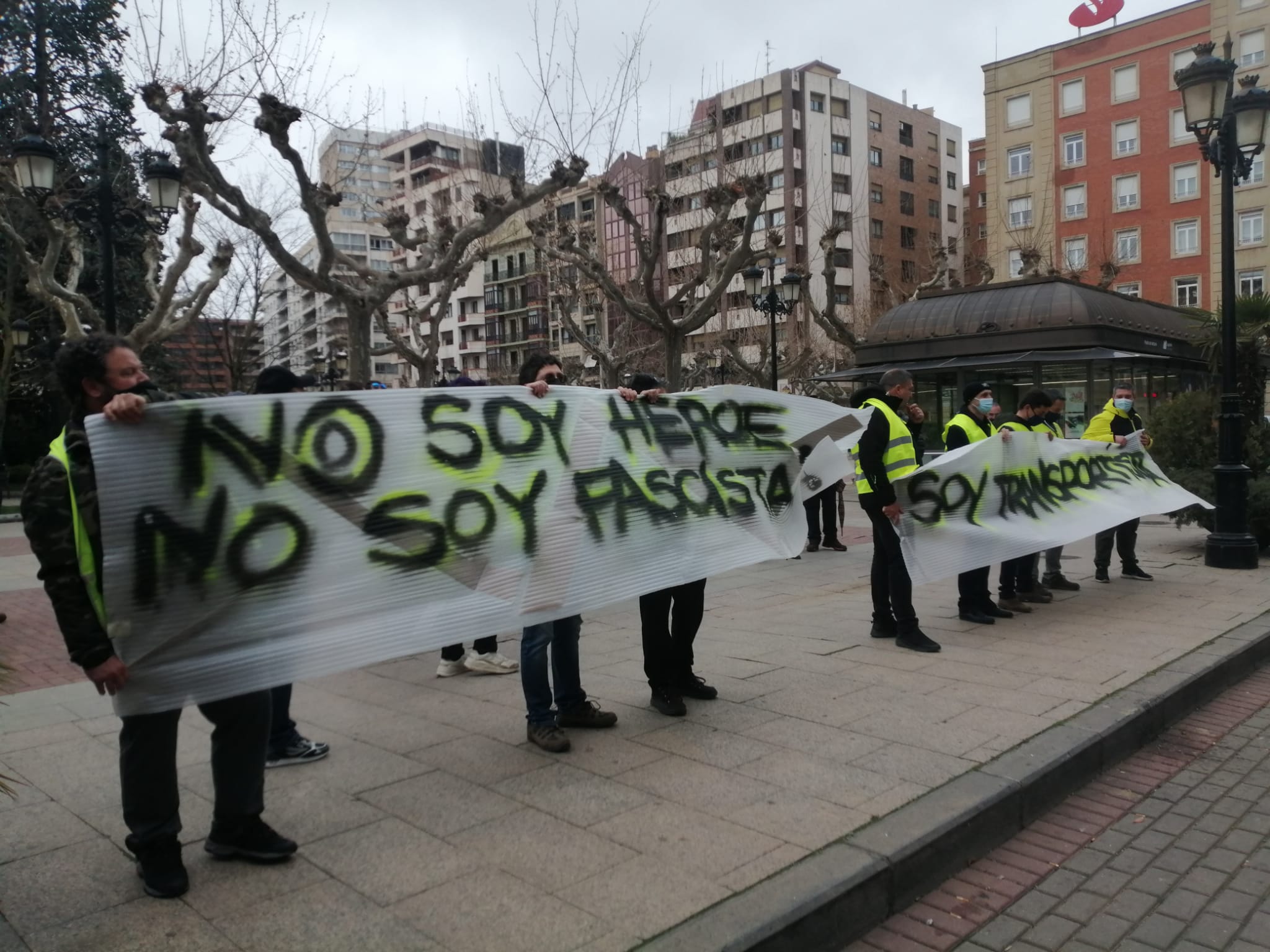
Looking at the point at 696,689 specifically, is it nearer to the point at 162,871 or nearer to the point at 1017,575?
the point at 162,871

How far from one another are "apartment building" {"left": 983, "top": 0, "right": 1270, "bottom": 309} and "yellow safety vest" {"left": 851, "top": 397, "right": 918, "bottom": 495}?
40.8 m

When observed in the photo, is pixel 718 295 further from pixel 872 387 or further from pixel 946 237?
pixel 946 237

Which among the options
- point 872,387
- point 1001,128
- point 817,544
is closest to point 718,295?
point 817,544

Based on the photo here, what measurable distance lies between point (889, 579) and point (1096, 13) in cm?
5435

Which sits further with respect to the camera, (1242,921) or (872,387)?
(872,387)

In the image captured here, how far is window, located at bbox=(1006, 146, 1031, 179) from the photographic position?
169 feet

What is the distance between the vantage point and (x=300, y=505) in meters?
3.84

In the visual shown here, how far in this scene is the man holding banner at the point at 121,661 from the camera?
3107 mm

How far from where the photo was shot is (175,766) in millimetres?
3395

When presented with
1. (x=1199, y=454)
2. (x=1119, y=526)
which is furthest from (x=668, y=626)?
(x=1199, y=454)

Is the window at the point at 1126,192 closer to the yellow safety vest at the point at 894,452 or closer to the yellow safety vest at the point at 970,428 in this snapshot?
the yellow safety vest at the point at 970,428

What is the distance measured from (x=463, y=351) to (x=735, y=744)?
8630 cm

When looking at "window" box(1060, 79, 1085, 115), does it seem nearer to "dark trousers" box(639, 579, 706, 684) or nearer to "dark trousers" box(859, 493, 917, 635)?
"dark trousers" box(859, 493, 917, 635)

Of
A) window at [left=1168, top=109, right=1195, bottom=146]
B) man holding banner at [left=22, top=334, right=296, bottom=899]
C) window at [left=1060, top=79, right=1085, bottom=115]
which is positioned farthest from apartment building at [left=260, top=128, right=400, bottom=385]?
man holding banner at [left=22, top=334, right=296, bottom=899]
